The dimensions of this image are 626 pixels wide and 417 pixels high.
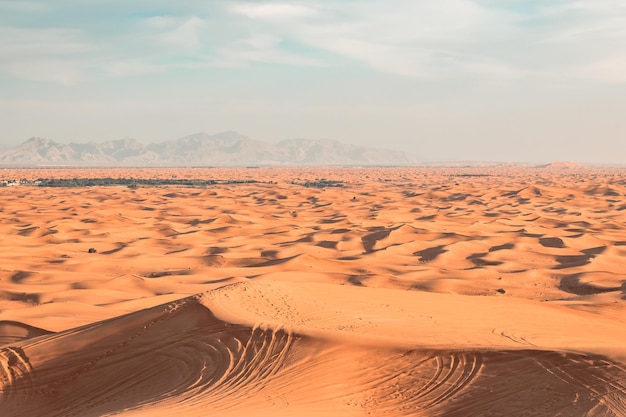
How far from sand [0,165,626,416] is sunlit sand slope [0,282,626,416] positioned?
25 mm

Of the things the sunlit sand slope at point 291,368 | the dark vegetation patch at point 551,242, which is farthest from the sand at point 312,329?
the dark vegetation patch at point 551,242

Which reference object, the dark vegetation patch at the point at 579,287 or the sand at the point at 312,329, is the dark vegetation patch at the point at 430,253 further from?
the dark vegetation patch at the point at 579,287

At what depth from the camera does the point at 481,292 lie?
1819 centimetres

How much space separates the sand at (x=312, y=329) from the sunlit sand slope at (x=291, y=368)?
25 mm

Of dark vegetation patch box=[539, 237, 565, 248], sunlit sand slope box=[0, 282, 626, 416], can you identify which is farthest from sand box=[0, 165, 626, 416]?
dark vegetation patch box=[539, 237, 565, 248]

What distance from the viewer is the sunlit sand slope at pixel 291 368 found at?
850 centimetres

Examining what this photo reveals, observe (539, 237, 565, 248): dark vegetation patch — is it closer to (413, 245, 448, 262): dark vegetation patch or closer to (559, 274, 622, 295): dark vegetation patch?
(413, 245, 448, 262): dark vegetation patch

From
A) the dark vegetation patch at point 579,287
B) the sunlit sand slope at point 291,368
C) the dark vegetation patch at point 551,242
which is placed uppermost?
the sunlit sand slope at point 291,368

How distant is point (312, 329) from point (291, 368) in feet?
3.61

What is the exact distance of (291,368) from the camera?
9.35 m

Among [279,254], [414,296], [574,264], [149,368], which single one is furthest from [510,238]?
[149,368]

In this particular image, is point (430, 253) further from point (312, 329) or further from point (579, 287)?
point (312, 329)

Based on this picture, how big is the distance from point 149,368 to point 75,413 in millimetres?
1148

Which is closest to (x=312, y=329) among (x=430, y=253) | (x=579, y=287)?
(x=579, y=287)
